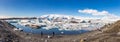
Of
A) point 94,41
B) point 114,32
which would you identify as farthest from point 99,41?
point 114,32

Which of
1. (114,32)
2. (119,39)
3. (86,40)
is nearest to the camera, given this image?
(119,39)

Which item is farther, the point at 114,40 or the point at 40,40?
the point at 40,40

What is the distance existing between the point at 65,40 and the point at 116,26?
1789cm

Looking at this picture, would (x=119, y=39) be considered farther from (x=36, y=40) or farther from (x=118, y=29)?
(x=36, y=40)

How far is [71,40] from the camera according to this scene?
100250 mm

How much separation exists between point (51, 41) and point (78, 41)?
887cm

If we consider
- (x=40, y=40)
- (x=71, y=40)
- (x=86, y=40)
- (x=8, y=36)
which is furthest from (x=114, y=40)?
(x=8, y=36)

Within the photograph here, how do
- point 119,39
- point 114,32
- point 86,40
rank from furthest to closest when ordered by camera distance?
point 114,32 < point 86,40 < point 119,39

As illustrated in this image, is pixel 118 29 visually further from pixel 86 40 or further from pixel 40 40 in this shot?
pixel 40 40

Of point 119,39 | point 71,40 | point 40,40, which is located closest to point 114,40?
point 119,39

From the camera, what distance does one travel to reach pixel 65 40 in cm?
10100

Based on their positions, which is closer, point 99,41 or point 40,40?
point 99,41

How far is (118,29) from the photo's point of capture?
103000 mm

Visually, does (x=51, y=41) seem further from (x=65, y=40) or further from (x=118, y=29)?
(x=118, y=29)
